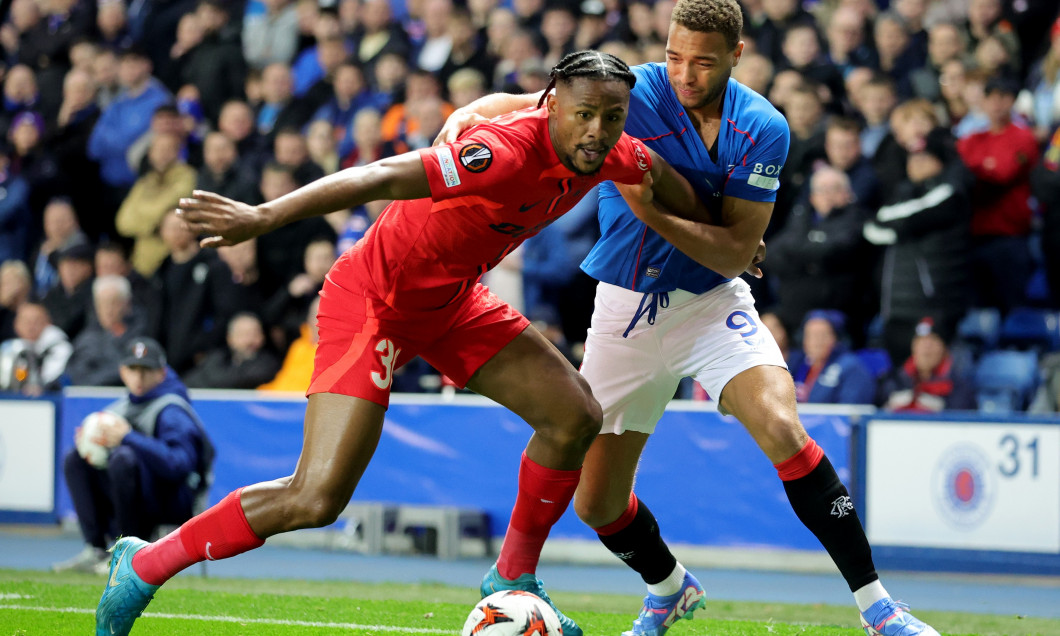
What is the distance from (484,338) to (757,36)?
25.9ft

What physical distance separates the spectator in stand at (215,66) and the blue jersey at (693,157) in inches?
403

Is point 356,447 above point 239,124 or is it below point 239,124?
below

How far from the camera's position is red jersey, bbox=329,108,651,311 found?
4.78m

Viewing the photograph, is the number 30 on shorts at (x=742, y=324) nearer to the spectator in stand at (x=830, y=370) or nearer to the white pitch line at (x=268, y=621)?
the white pitch line at (x=268, y=621)

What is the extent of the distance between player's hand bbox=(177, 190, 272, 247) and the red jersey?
0.73m

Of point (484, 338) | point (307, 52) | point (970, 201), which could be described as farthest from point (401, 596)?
point (307, 52)

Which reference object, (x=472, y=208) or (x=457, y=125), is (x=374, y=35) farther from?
(x=472, y=208)

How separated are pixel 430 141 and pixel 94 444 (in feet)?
14.2

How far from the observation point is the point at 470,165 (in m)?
4.75

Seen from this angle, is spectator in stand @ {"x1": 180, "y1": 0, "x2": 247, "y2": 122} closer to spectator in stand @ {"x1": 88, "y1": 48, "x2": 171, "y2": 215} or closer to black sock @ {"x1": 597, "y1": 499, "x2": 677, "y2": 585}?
spectator in stand @ {"x1": 88, "y1": 48, "x2": 171, "y2": 215}

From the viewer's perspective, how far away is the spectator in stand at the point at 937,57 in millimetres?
11195

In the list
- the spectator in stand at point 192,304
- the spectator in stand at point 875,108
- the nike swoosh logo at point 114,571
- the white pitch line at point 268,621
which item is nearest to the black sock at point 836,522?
the white pitch line at point 268,621

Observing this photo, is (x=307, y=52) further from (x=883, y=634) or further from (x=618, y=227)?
(x=883, y=634)

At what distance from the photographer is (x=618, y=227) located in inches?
232
